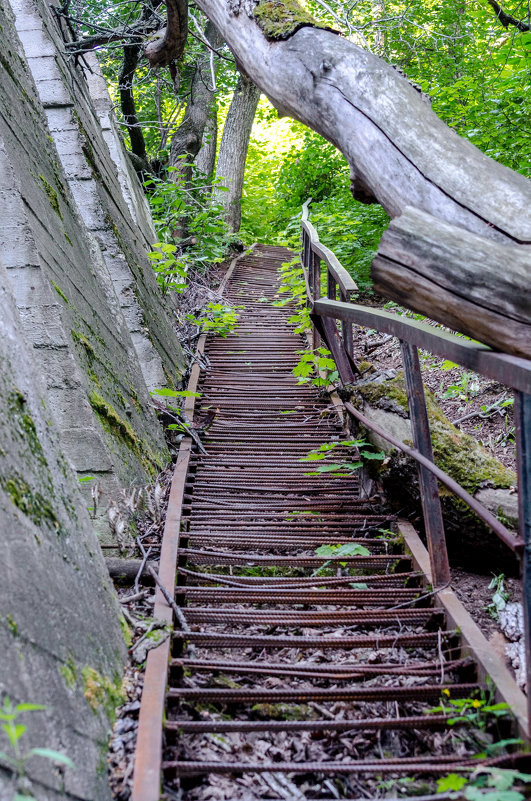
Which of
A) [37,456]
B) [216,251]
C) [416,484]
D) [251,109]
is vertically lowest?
[37,456]

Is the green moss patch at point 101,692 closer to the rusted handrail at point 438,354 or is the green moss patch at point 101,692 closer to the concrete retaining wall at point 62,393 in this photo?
the concrete retaining wall at point 62,393

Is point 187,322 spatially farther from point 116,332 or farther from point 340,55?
point 340,55

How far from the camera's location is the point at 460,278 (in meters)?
1.96

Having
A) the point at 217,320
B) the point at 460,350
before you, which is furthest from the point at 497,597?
the point at 217,320

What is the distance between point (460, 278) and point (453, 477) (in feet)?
5.03

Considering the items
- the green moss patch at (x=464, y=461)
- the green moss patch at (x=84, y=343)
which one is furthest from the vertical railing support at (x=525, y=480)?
the green moss patch at (x=84, y=343)

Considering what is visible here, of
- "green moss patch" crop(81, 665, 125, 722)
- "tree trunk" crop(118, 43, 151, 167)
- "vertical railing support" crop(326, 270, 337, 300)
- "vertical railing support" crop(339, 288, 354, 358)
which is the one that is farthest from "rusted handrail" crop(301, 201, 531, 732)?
"tree trunk" crop(118, 43, 151, 167)

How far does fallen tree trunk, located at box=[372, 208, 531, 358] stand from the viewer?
6.14 ft

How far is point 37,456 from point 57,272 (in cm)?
151

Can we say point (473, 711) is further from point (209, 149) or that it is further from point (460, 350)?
point (209, 149)

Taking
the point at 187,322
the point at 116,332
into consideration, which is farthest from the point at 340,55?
the point at 187,322

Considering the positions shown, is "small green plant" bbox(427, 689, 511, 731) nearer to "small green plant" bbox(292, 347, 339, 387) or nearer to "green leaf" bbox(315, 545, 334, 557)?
"green leaf" bbox(315, 545, 334, 557)

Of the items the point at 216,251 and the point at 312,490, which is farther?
the point at 216,251

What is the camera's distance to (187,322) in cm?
771
